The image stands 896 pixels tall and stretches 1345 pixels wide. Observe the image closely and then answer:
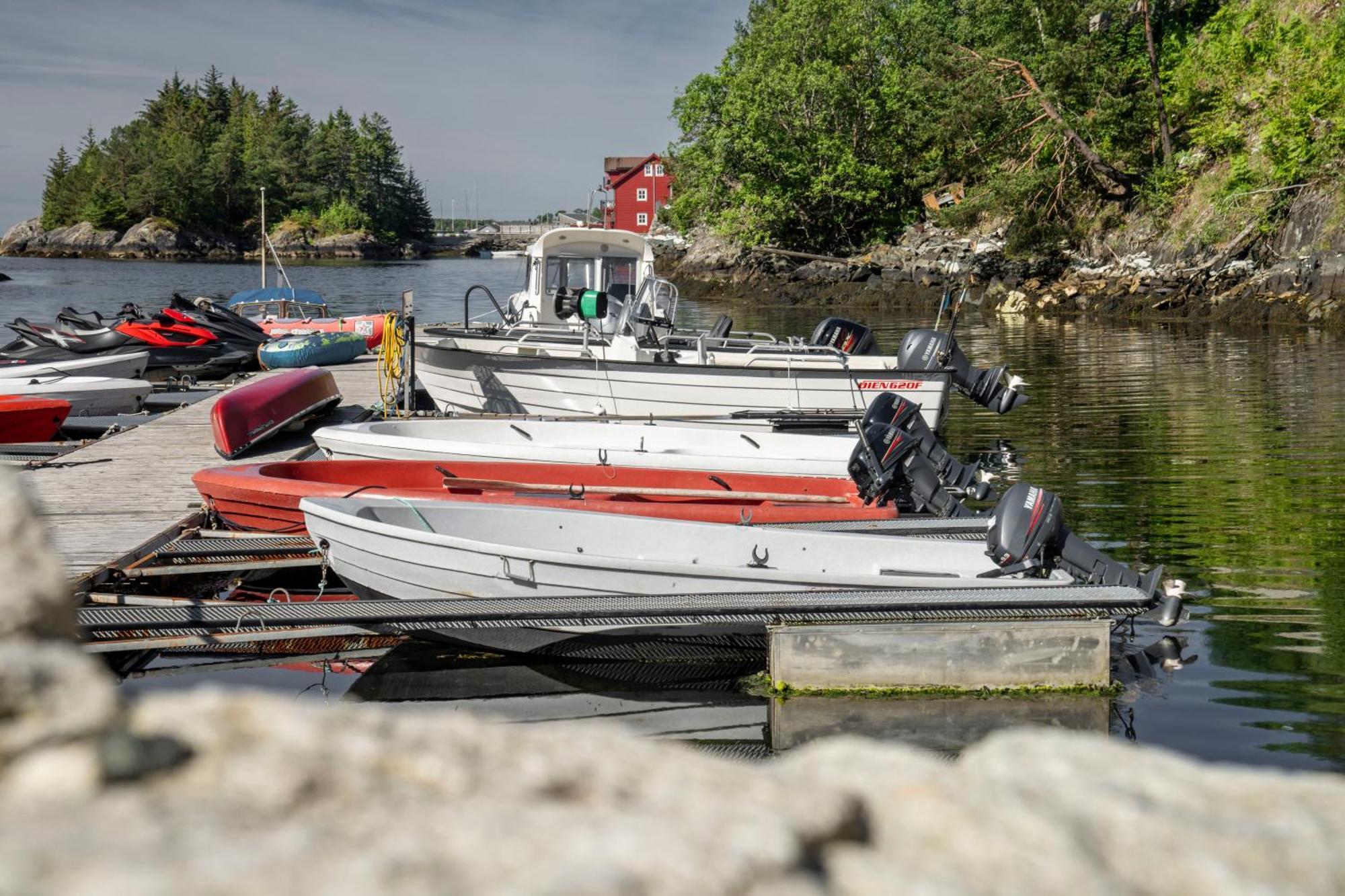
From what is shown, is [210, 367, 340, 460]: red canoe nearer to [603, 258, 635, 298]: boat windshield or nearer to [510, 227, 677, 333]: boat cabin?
[510, 227, 677, 333]: boat cabin

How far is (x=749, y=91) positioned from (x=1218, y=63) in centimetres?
1936

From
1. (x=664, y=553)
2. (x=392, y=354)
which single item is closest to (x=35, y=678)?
(x=664, y=553)

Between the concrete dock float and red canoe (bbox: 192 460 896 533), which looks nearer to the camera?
the concrete dock float

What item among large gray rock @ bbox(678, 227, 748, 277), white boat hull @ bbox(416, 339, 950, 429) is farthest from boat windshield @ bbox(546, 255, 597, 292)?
large gray rock @ bbox(678, 227, 748, 277)

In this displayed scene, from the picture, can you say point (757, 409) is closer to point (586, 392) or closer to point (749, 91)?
point (586, 392)

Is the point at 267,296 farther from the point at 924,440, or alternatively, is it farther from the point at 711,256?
the point at 711,256

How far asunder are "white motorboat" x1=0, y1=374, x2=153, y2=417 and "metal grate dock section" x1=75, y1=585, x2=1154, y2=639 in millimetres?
10174

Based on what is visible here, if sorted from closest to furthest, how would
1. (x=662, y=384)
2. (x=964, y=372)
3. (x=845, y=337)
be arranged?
→ (x=964, y=372)
(x=662, y=384)
(x=845, y=337)

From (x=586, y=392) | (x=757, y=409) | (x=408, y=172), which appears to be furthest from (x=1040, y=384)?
(x=408, y=172)

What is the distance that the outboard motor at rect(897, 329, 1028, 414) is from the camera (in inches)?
→ 527

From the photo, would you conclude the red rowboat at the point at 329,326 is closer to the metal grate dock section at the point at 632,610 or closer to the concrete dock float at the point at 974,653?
the metal grate dock section at the point at 632,610

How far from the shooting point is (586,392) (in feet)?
47.8

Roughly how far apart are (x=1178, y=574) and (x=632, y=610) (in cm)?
454

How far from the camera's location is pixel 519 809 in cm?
140
